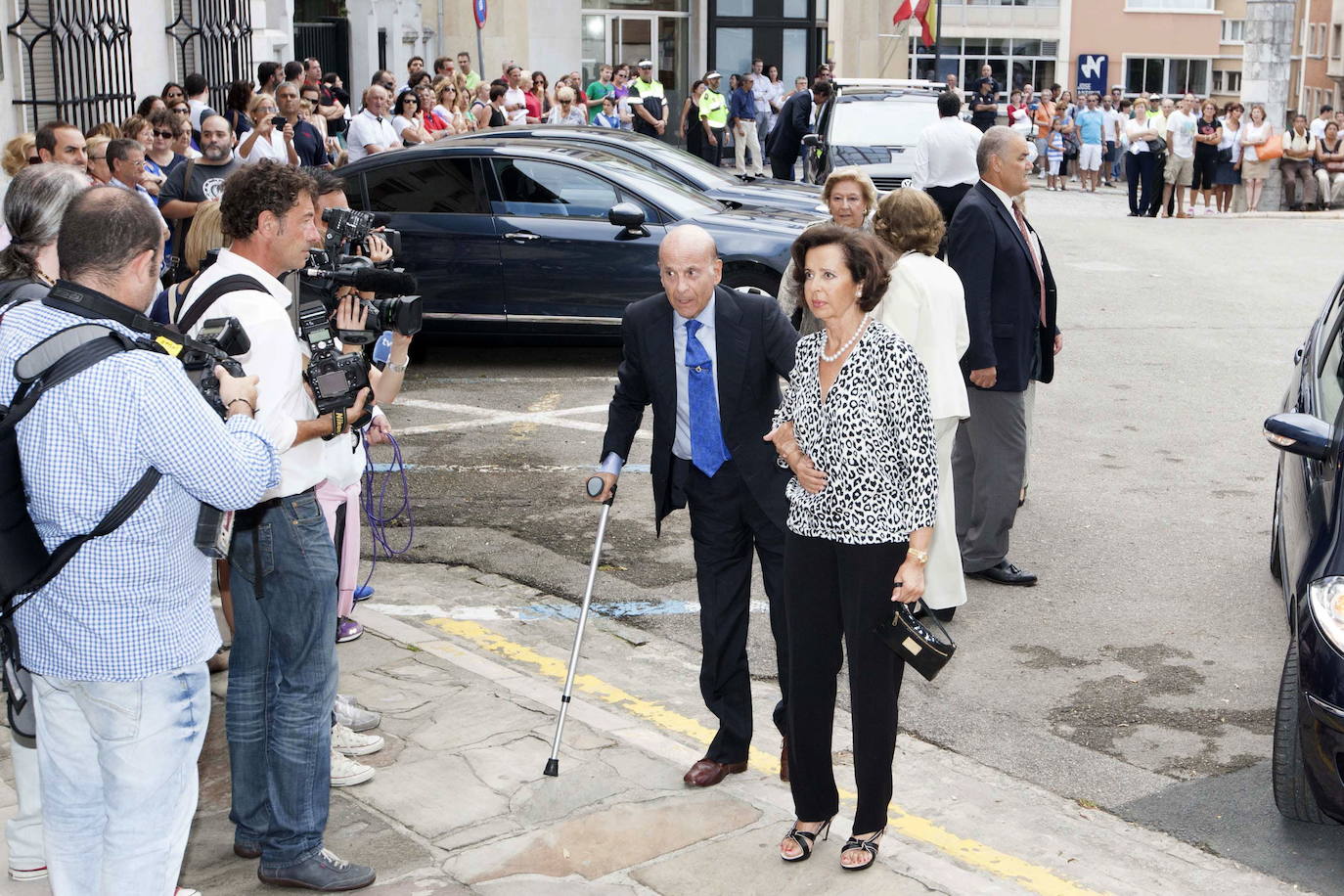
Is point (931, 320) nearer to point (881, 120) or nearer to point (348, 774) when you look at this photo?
point (348, 774)

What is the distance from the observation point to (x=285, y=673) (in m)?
4.22

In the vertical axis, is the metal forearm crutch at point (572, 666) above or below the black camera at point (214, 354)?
below

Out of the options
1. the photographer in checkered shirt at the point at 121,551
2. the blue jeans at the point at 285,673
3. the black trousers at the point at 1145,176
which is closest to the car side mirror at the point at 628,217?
the blue jeans at the point at 285,673

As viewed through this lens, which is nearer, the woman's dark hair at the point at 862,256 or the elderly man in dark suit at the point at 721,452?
the woman's dark hair at the point at 862,256

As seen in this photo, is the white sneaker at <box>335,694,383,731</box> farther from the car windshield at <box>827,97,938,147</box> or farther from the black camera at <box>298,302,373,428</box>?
the car windshield at <box>827,97,938,147</box>

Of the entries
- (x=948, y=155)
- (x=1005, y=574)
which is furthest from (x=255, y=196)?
(x=948, y=155)

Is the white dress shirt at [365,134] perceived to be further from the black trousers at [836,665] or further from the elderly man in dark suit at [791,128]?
the black trousers at [836,665]

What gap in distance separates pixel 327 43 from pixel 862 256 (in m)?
25.7

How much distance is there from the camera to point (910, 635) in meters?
4.27

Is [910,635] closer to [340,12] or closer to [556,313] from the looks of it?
[556,313]

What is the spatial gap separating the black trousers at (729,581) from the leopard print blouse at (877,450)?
0.63 meters

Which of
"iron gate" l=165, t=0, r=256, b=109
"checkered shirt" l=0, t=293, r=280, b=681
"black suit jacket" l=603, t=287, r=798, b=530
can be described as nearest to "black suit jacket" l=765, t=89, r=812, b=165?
"iron gate" l=165, t=0, r=256, b=109

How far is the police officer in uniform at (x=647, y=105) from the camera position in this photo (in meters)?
26.9

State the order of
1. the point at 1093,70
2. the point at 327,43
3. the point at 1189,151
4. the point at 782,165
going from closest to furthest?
the point at 782,165 < the point at 1189,151 < the point at 327,43 < the point at 1093,70
